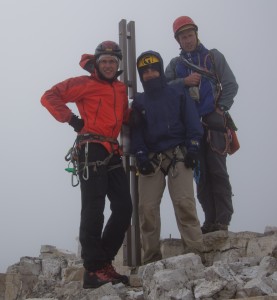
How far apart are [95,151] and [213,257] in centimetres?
253

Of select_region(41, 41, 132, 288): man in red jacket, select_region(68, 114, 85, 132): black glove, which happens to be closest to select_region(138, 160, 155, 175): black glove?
select_region(41, 41, 132, 288): man in red jacket

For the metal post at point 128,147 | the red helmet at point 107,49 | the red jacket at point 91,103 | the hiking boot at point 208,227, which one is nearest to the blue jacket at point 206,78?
the metal post at point 128,147

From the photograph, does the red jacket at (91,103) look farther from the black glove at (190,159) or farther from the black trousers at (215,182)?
the black trousers at (215,182)

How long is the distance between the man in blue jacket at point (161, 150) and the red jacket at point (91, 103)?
16.0 inches

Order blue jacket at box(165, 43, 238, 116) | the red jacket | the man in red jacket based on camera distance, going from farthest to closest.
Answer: blue jacket at box(165, 43, 238, 116)
the red jacket
the man in red jacket

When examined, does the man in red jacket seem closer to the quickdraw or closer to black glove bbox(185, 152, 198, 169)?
the quickdraw

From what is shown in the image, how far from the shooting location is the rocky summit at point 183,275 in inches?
194

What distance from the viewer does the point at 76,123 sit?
22.1 feet

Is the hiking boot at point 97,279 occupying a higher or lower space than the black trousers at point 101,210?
lower

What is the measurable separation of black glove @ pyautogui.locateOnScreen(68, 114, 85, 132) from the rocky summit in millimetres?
2046

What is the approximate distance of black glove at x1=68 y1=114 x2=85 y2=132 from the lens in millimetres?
6719

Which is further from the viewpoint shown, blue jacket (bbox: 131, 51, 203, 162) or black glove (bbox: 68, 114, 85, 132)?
blue jacket (bbox: 131, 51, 203, 162)

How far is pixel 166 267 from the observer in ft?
19.0

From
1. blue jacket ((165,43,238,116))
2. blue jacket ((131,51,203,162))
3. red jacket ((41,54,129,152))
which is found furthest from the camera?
blue jacket ((165,43,238,116))
